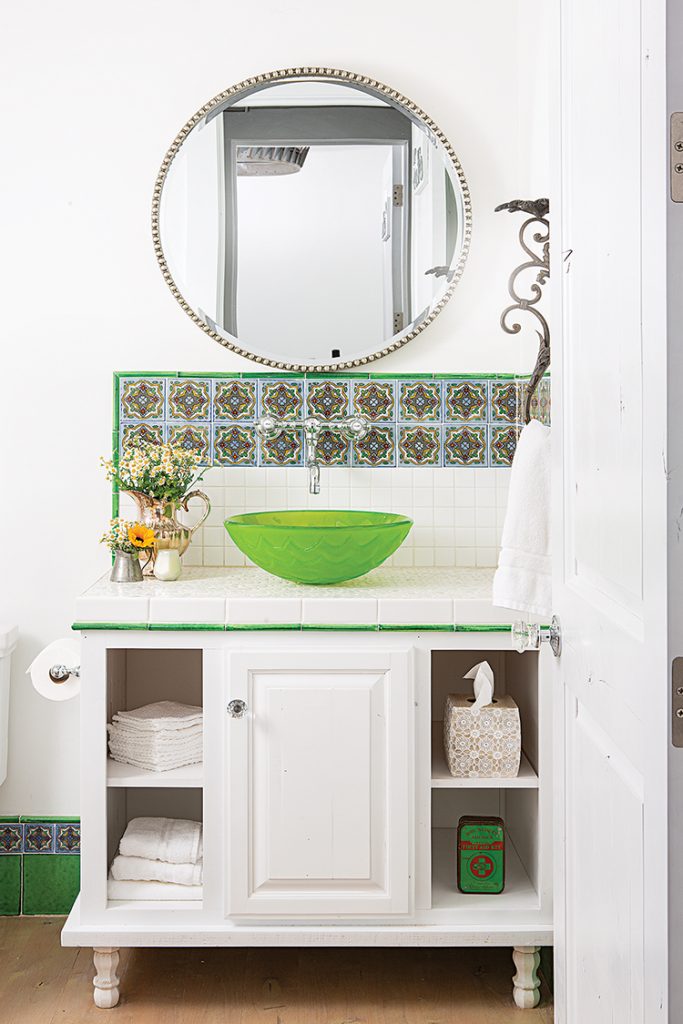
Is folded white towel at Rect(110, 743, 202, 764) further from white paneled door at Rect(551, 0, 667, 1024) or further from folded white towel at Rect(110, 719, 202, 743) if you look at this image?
white paneled door at Rect(551, 0, 667, 1024)

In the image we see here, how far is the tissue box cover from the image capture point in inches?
82.6

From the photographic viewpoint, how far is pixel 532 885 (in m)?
2.17

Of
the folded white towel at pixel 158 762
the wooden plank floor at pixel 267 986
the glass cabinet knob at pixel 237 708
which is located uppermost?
the glass cabinet knob at pixel 237 708

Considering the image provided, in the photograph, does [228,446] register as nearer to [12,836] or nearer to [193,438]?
[193,438]

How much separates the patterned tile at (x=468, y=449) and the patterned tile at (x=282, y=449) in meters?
0.37

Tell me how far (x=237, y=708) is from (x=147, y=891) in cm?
45

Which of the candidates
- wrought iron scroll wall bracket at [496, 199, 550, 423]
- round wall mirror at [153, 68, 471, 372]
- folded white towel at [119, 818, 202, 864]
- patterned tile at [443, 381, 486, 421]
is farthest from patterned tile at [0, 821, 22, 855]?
wrought iron scroll wall bracket at [496, 199, 550, 423]

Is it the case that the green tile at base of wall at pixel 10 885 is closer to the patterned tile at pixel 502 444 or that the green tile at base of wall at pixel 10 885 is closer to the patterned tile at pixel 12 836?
the patterned tile at pixel 12 836

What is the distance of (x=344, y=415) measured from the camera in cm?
255

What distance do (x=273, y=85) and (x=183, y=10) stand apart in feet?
0.97

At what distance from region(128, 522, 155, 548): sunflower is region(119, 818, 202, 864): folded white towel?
0.62 meters

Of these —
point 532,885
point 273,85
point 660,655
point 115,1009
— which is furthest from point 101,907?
point 273,85

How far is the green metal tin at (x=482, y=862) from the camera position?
2.14 metres

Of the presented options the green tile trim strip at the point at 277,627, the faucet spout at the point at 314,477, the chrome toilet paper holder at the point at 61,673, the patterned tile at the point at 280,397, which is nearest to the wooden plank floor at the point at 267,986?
the chrome toilet paper holder at the point at 61,673
